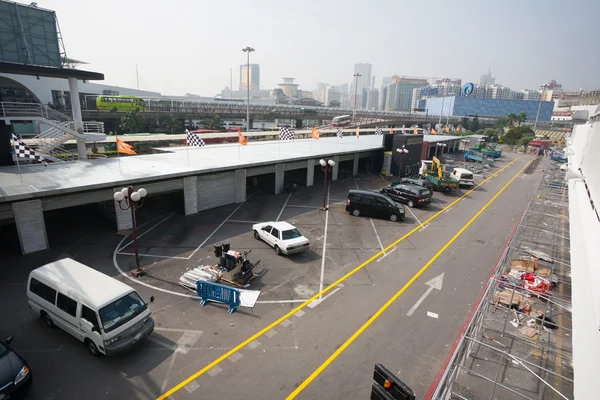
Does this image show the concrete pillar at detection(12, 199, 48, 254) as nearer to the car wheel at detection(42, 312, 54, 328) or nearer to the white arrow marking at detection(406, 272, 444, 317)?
the car wheel at detection(42, 312, 54, 328)

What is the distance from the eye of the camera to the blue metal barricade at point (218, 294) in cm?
1191

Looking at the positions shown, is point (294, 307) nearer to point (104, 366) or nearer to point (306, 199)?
point (104, 366)

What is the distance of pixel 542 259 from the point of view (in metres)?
16.2

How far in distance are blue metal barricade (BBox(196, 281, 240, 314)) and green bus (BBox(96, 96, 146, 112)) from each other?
68.9 meters

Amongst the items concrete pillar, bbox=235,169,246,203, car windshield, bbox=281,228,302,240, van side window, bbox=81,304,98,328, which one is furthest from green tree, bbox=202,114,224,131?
van side window, bbox=81,304,98,328

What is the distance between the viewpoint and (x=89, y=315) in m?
9.19

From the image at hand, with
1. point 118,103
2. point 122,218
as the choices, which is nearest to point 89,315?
point 122,218

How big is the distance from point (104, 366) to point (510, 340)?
1281 centimetres

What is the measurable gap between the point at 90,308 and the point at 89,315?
22 cm

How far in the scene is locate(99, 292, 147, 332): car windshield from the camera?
9.10m

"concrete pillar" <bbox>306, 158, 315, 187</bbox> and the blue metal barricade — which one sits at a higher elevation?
"concrete pillar" <bbox>306, 158, 315, 187</bbox>

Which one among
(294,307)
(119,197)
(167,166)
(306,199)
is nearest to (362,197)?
(306,199)

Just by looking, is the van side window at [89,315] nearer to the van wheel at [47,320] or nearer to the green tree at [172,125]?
the van wheel at [47,320]

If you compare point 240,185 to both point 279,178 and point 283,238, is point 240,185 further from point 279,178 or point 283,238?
point 283,238
